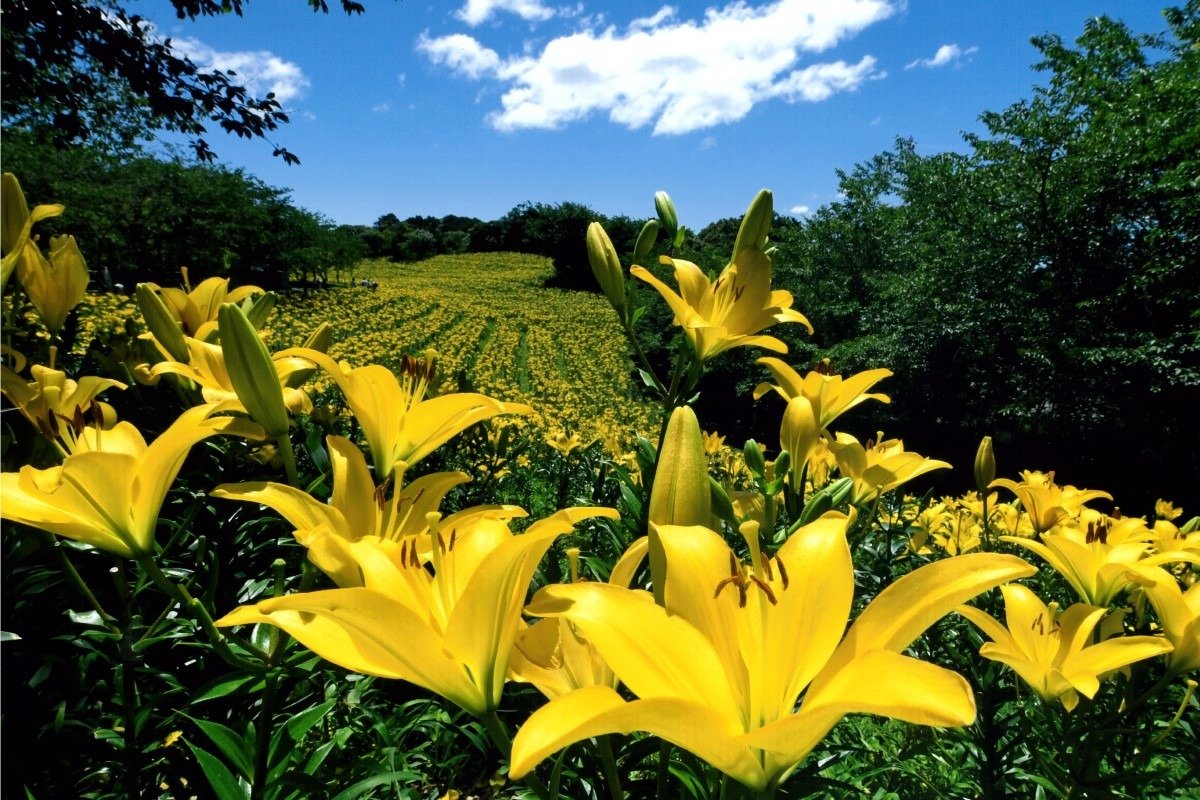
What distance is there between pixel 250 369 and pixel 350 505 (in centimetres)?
18

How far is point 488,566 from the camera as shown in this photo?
Answer: 396 millimetres

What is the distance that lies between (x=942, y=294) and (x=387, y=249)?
33067 millimetres

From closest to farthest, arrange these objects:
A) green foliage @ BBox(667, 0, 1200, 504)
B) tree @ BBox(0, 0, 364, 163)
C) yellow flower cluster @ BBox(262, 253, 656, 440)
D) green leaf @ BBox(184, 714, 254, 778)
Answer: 1. green leaf @ BBox(184, 714, 254, 778)
2. tree @ BBox(0, 0, 364, 163)
3. green foliage @ BBox(667, 0, 1200, 504)
4. yellow flower cluster @ BBox(262, 253, 656, 440)

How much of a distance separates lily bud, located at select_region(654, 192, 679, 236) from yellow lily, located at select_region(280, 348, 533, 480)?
562 millimetres

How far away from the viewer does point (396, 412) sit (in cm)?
67

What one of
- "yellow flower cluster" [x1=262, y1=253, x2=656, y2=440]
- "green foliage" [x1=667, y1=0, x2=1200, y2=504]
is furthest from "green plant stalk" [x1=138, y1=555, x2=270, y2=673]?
"green foliage" [x1=667, y1=0, x2=1200, y2=504]

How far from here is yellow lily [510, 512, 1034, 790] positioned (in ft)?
1.09

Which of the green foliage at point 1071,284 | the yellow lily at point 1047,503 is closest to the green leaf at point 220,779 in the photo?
the yellow lily at point 1047,503

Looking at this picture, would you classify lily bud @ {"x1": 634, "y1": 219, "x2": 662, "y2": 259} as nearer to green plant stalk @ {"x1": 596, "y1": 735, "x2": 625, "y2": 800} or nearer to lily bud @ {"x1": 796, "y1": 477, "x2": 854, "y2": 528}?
lily bud @ {"x1": 796, "y1": 477, "x2": 854, "y2": 528}

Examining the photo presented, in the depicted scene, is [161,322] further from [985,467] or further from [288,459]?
[985,467]

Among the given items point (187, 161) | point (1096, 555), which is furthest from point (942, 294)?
point (187, 161)

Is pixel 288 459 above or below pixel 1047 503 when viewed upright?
above

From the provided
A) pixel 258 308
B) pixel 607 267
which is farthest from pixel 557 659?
pixel 258 308

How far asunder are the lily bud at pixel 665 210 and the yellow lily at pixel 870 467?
0.46 meters
